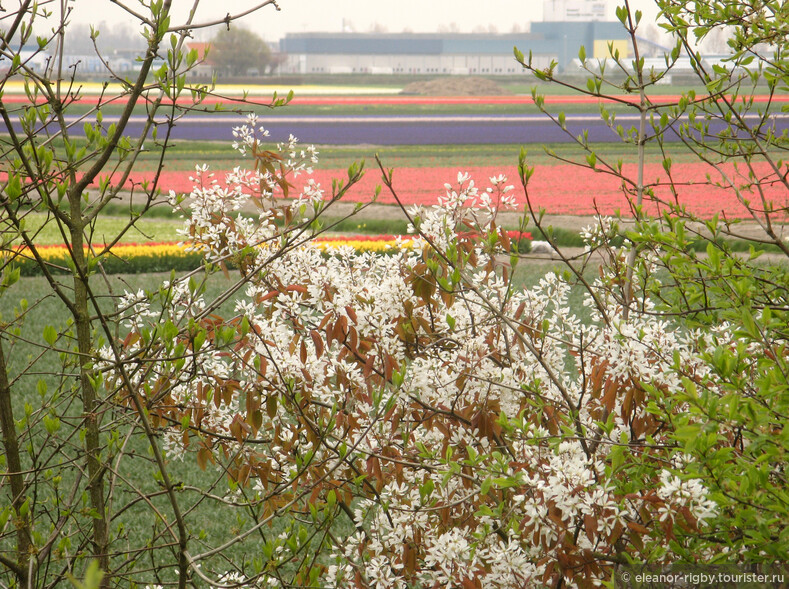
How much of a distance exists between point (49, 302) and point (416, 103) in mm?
44564

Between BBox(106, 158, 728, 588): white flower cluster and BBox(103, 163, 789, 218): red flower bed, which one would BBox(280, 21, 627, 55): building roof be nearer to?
BBox(103, 163, 789, 218): red flower bed

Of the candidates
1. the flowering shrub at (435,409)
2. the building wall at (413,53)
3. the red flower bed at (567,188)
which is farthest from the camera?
the building wall at (413,53)

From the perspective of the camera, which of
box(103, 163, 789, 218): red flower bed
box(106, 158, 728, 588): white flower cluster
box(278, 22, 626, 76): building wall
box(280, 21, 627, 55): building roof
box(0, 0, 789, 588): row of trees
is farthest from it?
box(278, 22, 626, 76): building wall

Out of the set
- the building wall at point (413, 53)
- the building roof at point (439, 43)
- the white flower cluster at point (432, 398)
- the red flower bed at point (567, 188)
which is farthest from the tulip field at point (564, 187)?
the building wall at point (413, 53)

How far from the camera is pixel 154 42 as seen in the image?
188 centimetres

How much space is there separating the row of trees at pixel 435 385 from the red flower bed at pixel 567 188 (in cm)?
1167

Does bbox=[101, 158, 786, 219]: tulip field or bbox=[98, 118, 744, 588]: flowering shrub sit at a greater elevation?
bbox=[98, 118, 744, 588]: flowering shrub

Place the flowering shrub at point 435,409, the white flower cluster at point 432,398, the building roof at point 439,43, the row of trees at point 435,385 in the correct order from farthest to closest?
the building roof at point 439,43
the white flower cluster at point 432,398
the flowering shrub at point 435,409
the row of trees at point 435,385

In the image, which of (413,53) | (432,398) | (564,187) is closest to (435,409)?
(432,398)

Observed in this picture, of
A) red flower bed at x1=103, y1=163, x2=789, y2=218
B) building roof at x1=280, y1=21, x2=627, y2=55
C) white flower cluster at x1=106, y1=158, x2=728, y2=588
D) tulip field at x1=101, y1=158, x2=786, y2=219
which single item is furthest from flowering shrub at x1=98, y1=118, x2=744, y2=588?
building roof at x1=280, y1=21, x2=627, y2=55

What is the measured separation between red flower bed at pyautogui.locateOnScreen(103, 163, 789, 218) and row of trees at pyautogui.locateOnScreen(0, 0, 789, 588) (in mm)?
11674

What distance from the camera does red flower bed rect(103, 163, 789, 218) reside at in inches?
614

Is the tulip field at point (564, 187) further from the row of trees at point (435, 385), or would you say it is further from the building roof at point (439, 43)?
the building roof at point (439, 43)

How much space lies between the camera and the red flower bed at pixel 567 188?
15.6m
